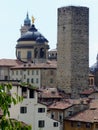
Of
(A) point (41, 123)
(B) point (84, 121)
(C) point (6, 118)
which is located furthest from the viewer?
(B) point (84, 121)

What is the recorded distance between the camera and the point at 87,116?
40.6 m

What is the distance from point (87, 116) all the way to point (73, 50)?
29851mm

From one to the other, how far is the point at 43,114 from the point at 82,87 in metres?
33.6

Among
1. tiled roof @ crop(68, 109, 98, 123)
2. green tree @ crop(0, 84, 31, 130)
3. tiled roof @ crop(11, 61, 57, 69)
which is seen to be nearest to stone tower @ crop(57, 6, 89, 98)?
tiled roof @ crop(11, 61, 57, 69)

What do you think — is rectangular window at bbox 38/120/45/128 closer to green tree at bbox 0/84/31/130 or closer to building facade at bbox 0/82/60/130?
building facade at bbox 0/82/60/130

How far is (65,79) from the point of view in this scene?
69.4 metres

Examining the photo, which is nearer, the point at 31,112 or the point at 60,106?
the point at 31,112

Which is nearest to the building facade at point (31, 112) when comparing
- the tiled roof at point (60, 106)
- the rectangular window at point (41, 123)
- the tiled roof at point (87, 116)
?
the rectangular window at point (41, 123)

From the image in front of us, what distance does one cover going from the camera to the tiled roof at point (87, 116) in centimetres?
3962

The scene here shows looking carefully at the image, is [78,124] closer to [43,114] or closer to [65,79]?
[43,114]

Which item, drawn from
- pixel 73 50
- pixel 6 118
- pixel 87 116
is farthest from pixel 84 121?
pixel 6 118

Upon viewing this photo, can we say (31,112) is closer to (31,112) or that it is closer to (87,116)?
(31,112)

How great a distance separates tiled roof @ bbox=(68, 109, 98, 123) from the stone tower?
2618cm

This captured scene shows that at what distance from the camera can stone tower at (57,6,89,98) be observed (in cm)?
6881
